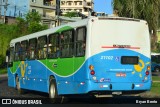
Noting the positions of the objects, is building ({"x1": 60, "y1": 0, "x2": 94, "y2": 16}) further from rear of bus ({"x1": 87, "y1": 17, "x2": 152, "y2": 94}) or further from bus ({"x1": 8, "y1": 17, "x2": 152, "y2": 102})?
rear of bus ({"x1": 87, "y1": 17, "x2": 152, "y2": 94})

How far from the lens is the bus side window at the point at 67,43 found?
50.1ft

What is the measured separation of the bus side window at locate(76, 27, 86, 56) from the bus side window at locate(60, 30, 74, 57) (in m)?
0.45

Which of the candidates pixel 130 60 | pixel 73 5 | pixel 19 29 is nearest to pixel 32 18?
pixel 19 29

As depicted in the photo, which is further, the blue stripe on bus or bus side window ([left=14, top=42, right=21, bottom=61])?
bus side window ([left=14, top=42, right=21, bottom=61])

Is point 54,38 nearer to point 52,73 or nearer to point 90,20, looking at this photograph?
point 52,73

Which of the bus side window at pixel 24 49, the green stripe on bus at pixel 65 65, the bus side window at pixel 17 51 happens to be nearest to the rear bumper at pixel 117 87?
the green stripe on bus at pixel 65 65

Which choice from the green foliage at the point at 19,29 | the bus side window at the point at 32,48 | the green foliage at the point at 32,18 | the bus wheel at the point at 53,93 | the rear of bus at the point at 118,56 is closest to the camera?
the rear of bus at the point at 118,56

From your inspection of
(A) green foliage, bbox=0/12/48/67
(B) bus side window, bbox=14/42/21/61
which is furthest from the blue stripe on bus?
(A) green foliage, bbox=0/12/48/67

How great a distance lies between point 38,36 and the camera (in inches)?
746

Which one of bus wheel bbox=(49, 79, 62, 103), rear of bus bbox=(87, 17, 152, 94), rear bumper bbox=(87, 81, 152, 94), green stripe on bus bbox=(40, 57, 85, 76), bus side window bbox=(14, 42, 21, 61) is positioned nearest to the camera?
rear bumper bbox=(87, 81, 152, 94)

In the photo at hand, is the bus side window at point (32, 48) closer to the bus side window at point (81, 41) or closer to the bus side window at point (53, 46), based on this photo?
the bus side window at point (53, 46)

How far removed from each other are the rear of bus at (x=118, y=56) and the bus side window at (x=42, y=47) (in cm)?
422

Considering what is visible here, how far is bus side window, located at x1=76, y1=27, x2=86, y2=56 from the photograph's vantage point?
14.4m

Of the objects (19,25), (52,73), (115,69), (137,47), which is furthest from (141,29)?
(19,25)
